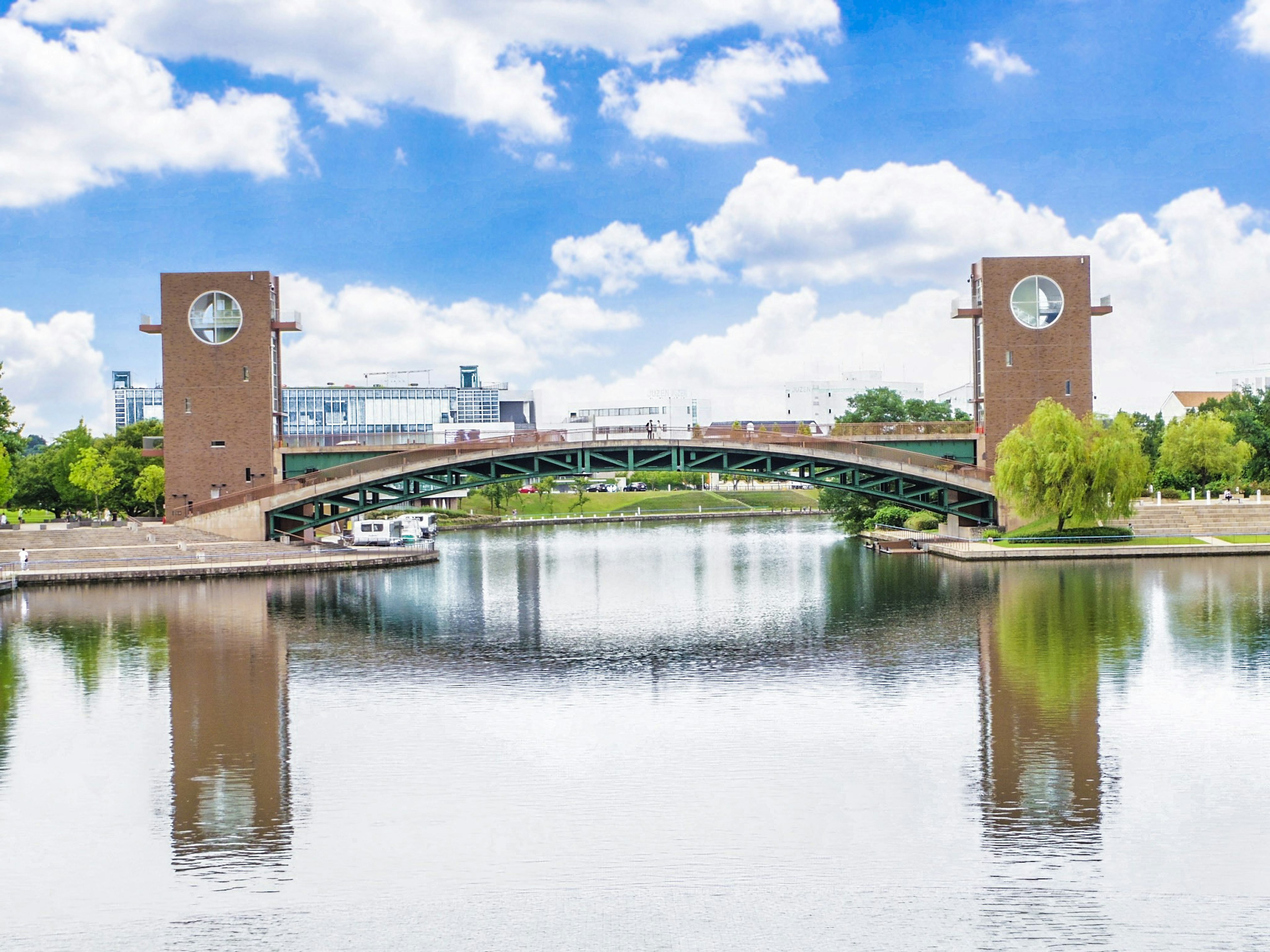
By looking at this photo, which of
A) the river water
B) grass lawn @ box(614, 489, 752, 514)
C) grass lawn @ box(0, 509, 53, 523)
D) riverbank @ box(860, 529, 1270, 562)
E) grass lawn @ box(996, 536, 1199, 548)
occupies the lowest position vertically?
the river water

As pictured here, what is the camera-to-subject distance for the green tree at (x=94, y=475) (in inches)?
3029

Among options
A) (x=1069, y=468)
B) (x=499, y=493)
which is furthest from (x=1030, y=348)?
(x=499, y=493)

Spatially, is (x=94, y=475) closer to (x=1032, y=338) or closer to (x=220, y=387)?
(x=220, y=387)

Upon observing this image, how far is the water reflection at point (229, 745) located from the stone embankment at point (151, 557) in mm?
17895

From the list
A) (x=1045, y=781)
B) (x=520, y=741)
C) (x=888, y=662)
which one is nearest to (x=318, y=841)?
(x=520, y=741)

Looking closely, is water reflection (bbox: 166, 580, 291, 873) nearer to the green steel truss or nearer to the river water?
the river water

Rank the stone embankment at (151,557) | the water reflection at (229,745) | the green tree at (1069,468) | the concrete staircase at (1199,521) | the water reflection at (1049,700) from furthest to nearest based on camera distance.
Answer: the concrete staircase at (1199,521)
the stone embankment at (151,557)
the green tree at (1069,468)
the water reflection at (1049,700)
the water reflection at (229,745)

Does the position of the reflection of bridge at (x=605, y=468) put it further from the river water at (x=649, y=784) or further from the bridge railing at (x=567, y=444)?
the river water at (x=649, y=784)

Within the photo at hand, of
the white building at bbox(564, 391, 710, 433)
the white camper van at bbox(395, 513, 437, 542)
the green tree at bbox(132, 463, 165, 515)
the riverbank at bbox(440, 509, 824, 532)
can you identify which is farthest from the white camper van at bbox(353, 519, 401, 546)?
the white building at bbox(564, 391, 710, 433)

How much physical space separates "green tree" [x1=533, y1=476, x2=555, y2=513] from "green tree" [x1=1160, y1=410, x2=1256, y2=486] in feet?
216

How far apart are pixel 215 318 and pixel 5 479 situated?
48.8 feet

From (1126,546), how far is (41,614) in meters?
44.0

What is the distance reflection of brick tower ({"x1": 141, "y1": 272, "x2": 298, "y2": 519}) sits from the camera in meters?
63.8

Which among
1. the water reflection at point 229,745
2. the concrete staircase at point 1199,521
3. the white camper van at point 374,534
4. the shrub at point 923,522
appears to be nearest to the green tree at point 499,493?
the white camper van at point 374,534
